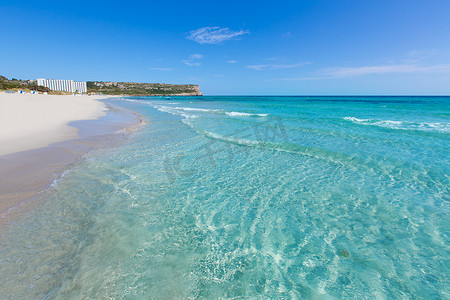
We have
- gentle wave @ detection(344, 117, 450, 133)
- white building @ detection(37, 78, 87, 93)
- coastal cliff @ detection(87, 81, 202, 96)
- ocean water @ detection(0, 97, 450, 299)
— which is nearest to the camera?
ocean water @ detection(0, 97, 450, 299)

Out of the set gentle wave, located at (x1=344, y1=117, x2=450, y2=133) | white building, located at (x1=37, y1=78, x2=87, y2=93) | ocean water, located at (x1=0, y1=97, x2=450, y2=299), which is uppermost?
white building, located at (x1=37, y1=78, x2=87, y2=93)

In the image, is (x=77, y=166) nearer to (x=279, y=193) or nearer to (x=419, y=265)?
(x=279, y=193)

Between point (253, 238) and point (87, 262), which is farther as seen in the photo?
point (253, 238)

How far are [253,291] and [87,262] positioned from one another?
2615mm

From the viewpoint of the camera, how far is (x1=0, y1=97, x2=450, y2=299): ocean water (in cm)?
291

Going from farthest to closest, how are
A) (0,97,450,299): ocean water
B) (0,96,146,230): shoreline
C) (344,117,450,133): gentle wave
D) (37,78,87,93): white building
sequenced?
(37,78,87,93): white building
(344,117,450,133): gentle wave
(0,96,146,230): shoreline
(0,97,450,299): ocean water

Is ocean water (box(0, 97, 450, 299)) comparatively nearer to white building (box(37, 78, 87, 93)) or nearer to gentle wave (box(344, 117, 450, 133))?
gentle wave (box(344, 117, 450, 133))

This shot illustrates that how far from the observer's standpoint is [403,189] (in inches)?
233

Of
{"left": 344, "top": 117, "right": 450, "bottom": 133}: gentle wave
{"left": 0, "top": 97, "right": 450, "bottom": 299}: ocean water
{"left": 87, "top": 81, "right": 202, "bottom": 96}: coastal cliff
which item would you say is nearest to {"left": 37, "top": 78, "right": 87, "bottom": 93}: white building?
{"left": 87, "top": 81, "right": 202, "bottom": 96}: coastal cliff

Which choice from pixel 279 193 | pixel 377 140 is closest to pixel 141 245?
pixel 279 193

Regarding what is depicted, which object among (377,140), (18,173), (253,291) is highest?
(377,140)

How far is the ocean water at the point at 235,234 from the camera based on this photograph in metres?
2.91

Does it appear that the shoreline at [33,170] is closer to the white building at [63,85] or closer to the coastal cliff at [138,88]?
the white building at [63,85]

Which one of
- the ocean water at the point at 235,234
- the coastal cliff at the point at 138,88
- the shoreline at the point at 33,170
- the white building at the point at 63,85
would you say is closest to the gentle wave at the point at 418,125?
the ocean water at the point at 235,234
